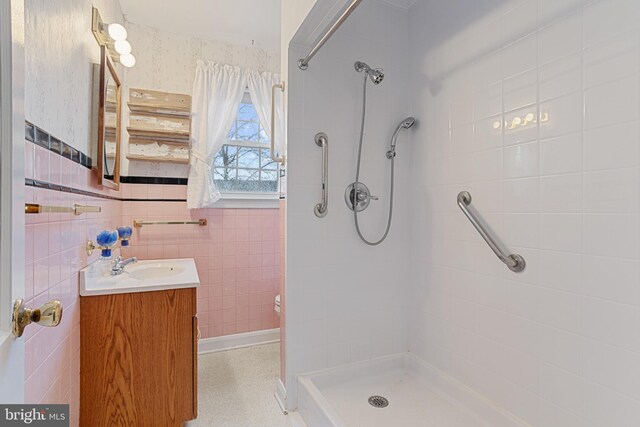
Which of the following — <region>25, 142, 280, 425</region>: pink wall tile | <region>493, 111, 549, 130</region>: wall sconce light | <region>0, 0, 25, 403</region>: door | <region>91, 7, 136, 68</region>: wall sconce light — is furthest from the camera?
<region>91, 7, 136, 68</region>: wall sconce light

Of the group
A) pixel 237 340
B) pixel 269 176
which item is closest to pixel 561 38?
pixel 269 176

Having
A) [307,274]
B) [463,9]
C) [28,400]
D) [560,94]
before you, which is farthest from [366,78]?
[28,400]

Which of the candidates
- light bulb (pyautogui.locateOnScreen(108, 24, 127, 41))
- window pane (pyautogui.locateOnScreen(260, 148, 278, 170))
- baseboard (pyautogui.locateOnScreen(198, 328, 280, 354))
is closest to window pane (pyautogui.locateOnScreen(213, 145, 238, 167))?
window pane (pyautogui.locateOnScreen(260, 148, 278, 170))

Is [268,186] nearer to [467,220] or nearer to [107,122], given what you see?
[107,122]

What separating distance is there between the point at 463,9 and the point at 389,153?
83 centimetres

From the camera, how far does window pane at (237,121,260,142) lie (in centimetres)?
272

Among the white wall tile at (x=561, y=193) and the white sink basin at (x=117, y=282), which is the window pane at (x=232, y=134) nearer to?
the white sink basin at (x=117, y=282)

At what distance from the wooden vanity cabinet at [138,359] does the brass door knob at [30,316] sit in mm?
855

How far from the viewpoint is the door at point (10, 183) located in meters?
0.57

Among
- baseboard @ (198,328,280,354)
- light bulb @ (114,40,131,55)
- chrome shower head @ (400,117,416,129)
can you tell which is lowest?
baseboard @ (198,328,280,354)

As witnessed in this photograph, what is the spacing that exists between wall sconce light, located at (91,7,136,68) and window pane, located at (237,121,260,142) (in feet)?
3.25

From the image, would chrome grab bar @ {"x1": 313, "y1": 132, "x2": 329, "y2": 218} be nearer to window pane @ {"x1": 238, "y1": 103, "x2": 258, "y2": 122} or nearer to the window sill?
the window sill

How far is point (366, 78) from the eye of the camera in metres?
1.82

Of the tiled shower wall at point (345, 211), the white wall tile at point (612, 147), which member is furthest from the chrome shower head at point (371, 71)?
the white wall tile at point (612, 147)
